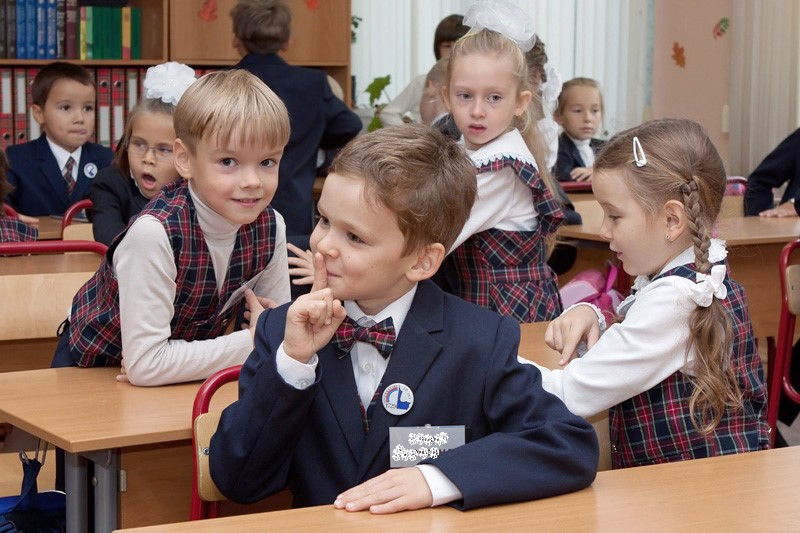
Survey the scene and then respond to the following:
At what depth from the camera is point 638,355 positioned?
1.72 metres

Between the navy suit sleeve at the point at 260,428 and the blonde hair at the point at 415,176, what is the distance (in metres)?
0.22

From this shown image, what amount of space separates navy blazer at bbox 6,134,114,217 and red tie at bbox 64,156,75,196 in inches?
0.6

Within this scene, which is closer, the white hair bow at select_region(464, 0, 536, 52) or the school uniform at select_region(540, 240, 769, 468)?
the school uniform at select_region(540, 240, 769, 468)

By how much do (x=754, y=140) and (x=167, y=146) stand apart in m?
4.14

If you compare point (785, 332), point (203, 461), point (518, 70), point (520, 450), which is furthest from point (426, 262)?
point (785, 332)

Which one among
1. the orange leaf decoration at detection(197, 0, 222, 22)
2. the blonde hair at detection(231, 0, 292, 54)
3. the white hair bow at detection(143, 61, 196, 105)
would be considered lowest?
the white hair bow at detection(143, 61, 196, 105)

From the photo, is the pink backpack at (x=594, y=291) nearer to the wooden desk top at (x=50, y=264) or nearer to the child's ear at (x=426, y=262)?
the wooden desk top at (x=50, y=264)

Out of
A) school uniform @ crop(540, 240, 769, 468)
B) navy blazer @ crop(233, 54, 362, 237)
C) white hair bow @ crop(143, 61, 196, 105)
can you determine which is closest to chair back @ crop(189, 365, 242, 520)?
school uniform @ crop(540, 240, 769, 468)

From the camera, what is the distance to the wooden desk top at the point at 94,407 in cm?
176

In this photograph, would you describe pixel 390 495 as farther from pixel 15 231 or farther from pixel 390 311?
pixel 15 231

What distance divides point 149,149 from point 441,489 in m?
2.13

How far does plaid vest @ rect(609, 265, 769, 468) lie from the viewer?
5.80 feet

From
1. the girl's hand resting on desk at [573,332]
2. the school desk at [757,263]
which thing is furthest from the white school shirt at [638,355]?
the school desk at [757,263]

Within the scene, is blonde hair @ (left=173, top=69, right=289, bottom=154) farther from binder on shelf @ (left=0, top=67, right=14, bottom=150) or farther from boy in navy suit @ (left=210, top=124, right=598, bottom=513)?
binder on shelf @ (left=0, top=67, right=14, bottom=150)
